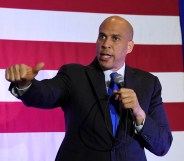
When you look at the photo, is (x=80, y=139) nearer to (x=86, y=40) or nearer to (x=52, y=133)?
(x=52, y=133)

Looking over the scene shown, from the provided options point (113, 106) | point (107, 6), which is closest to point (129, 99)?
point (113, 106)

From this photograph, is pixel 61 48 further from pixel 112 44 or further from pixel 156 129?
pixel 156 129

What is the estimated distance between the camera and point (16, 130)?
5.08 feet

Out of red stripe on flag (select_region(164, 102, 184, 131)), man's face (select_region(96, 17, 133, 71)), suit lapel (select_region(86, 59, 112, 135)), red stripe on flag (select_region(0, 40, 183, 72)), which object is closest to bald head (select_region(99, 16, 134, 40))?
man's face (select_region(96, 17, 133, 71))

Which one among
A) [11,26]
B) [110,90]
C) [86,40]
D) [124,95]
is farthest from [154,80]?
[11,26]

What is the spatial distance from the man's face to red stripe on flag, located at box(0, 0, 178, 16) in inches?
21.5

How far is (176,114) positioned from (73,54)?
22.4 inches

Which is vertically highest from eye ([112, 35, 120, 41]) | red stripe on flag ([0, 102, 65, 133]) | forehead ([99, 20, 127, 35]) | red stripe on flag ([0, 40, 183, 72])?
forehead ([99, 20, 127, 35])

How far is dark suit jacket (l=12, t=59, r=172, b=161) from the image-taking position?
1007mm

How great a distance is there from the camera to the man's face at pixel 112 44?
1.10 meters

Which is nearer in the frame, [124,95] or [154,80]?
[124,95]

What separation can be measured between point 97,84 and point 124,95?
0.18 m

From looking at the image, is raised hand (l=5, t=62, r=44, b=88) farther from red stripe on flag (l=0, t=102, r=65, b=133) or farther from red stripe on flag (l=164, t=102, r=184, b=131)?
red stripe on flag (l=164, t=102, r=184, b=131)

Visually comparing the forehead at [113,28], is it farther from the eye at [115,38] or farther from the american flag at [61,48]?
the american flag at [61,48]
